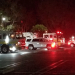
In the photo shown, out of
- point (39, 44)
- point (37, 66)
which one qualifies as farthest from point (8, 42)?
point (37, 66)

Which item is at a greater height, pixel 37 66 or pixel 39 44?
pixel 39 44

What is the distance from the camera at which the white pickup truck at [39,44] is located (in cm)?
3584

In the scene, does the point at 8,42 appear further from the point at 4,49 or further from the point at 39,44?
the point at 39,44

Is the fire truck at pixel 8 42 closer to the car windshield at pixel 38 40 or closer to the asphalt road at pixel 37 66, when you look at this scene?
the car windshield at pixel 38 40

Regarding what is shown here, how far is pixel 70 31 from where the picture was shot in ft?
215

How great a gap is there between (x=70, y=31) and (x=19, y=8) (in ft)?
70.8

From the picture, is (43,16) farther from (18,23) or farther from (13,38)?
(13,38)

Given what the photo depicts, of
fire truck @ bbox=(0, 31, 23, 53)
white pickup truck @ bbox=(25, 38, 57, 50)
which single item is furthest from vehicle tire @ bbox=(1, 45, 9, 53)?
white pickup truck @ bbox=(25, 38, 57, 50)

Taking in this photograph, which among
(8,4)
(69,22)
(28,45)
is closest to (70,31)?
(69,22)

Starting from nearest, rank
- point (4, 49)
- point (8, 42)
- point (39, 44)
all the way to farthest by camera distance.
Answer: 1. point (8, 42)
2. point (4, 49)
3. point (39, 44)

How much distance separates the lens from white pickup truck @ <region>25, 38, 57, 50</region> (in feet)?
118

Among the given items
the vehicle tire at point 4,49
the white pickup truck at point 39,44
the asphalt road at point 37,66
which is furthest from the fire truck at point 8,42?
the asphalt road at point 37,66

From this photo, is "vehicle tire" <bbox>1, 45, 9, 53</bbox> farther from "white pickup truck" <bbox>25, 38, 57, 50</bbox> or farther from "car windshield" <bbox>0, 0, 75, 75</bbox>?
"white pickup truck" <bbox>25, 38, 57, 50</bbox>

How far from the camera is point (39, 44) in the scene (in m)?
36.1
